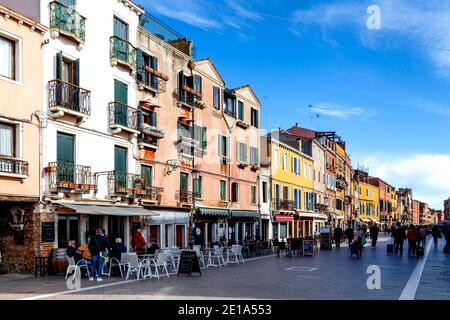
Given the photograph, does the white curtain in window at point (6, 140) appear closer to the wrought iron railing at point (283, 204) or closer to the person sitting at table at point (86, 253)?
the person sitting at table at point (86, 253)

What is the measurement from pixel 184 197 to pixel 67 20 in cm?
1259

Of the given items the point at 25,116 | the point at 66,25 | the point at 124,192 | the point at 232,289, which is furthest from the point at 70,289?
the point at 66,25

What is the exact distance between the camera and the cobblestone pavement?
13991 mm

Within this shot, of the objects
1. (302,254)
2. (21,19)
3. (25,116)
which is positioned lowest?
(302,254)

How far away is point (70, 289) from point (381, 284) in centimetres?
942

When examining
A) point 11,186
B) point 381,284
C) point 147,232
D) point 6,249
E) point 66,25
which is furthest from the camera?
point 147,232

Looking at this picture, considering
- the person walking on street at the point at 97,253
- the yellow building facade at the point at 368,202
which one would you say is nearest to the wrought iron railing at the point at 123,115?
the person walking on street at the point at 97,253

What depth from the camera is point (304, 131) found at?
65.0 m

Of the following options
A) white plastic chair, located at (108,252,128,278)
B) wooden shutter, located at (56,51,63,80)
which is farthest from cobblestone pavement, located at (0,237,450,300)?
wooden shutter, located at (56,51,63,80)

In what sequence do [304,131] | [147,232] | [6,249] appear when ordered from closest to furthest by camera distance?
[6,249]
[147,232]
[304,131]

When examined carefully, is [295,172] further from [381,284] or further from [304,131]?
[381,284]

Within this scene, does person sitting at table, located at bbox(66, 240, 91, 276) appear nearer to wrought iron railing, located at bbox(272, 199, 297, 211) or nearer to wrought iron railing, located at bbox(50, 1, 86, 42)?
wrought iron railing, located at bbox(50, 1, 86, 42)

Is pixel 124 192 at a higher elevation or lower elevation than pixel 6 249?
higher

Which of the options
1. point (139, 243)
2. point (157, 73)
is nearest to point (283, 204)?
point (157, 73)
